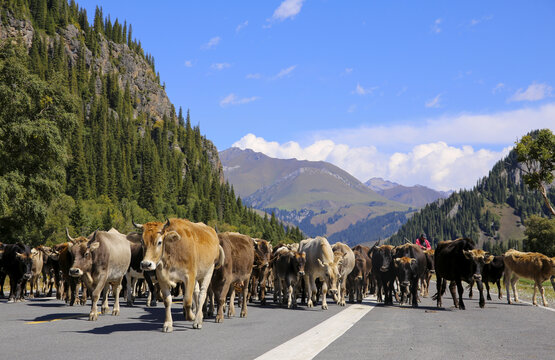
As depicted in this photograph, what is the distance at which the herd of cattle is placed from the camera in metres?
12.2

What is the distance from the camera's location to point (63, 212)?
83.3 m

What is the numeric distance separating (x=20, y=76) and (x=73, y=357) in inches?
1586

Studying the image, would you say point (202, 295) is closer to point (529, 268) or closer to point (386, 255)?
point (386, 255)

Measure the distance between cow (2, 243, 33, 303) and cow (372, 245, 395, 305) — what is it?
1512 cm

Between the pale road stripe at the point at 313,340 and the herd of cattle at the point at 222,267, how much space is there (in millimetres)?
2706

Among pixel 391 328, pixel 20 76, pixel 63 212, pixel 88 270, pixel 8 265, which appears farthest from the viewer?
pixel 63 212

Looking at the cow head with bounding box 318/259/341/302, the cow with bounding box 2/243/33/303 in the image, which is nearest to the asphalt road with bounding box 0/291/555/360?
the cow head with bounding box 318/259/341/302

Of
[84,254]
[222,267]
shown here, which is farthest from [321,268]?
[84,254]

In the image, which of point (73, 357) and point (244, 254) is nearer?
point (73, 357)

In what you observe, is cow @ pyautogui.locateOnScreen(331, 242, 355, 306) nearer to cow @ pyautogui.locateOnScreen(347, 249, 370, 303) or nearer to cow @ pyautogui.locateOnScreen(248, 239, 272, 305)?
cow @ pyautogui.locateOnScreen(347, 249, 370, 303)

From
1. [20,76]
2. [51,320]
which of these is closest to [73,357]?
[51,320]

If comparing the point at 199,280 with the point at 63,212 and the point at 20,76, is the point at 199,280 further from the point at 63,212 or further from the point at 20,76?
the point at 63,212

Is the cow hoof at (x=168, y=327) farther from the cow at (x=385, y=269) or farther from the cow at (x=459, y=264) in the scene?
the cow at (x=459, y=264)

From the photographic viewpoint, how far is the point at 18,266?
22547mm
